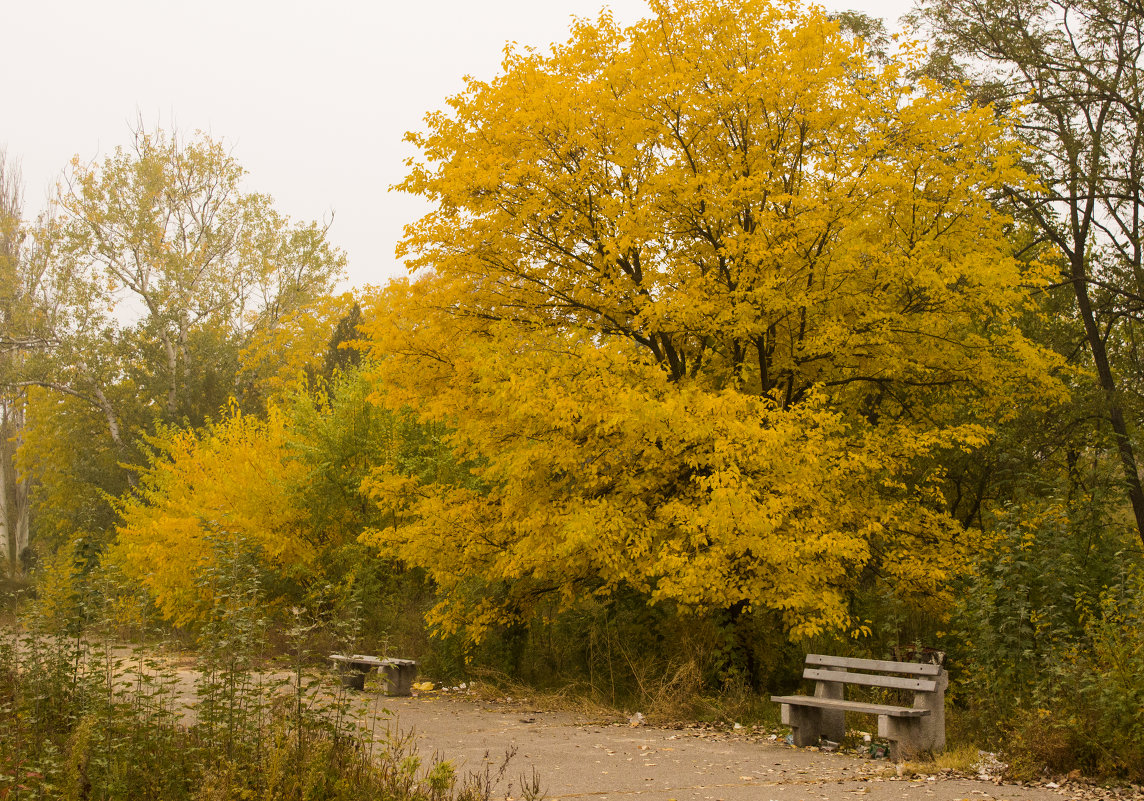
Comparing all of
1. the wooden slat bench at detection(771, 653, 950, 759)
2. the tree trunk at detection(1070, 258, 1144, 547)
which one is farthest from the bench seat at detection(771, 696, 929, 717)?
the tree trunk at detection(1070, 258, 1144, 547)

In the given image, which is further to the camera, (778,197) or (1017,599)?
(778,197)

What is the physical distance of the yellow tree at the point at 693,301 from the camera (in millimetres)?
10828

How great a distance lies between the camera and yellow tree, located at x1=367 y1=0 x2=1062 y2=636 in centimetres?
1083

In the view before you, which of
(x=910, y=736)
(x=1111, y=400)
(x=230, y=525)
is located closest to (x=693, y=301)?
(x=910, y=736)

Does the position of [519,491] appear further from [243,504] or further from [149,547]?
[149,547]

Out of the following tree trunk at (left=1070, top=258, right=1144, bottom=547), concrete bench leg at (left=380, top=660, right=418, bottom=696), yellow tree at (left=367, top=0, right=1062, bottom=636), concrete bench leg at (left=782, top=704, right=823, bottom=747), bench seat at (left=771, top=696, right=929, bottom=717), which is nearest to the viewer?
bench seat at (left=771, top=696, right=929, bottom=717)

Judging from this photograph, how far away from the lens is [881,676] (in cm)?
809

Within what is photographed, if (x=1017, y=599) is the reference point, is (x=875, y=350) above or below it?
above

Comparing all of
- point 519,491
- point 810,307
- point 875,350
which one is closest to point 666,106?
point 810,307

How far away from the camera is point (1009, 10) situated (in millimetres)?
17641

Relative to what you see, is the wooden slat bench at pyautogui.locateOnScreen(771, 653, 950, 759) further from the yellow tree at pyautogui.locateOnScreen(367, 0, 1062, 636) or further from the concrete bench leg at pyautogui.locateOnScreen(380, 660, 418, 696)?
the concrete bench leg at pyautogui.locateOnScreen(380, 660, 418, 696)

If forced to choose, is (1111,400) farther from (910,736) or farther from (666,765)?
(666,765)

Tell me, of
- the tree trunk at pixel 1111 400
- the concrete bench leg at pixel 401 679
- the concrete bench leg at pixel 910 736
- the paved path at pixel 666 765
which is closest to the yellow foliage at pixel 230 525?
the concrete bench leg at pixel 401 679

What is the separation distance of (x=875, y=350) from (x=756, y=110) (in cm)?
340
